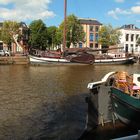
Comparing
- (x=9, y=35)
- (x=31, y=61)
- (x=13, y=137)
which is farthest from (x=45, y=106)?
(x=9, y=35)

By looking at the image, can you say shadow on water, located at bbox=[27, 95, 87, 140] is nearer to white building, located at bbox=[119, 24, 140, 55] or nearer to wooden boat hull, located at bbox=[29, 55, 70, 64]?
wooden boat hull, located at bbox=[29, 55, 70, 64]

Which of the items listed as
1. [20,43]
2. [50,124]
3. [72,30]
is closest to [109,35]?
[72,30]

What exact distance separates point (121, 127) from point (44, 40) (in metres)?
71.9

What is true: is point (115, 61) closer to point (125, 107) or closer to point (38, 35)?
point (38, 35)

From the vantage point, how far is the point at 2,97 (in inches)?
925

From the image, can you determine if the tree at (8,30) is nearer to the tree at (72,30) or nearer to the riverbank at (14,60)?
the tree at (72,30)

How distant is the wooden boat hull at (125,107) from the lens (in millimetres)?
13969

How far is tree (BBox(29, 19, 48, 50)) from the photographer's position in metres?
83.9

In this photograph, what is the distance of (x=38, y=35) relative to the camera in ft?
274

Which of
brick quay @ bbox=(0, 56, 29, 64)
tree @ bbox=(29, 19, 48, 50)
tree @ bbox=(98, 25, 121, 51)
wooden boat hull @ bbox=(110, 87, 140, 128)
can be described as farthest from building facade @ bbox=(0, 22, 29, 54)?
wooden boat hull @ bbox=(110, 87, 140, 128)

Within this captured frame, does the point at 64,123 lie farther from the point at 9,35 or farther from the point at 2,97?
the point at 9,35

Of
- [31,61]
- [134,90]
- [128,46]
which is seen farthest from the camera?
[128,46]

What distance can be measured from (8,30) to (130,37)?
36.0 metres

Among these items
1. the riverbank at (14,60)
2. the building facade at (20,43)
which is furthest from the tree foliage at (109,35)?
the riverbank at (14,60)
